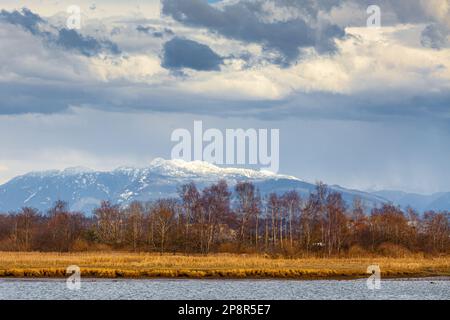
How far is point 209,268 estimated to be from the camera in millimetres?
75625

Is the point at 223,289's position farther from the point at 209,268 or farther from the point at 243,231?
the point at 243,231

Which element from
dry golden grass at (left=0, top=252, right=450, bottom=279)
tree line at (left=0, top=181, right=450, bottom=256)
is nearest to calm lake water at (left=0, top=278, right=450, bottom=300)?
dry golden grass at (left=0, top=252, right=450, bottom=279)

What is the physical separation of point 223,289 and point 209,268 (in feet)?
50.1

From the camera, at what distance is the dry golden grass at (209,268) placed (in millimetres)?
70438

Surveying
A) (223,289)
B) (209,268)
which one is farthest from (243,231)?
(223,289)

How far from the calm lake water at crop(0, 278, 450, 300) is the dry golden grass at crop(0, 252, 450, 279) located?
375 centimetres

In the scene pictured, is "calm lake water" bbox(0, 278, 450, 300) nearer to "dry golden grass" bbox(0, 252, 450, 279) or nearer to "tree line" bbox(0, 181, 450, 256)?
"dry golden grass" bbox(0, 252, 450, 279)

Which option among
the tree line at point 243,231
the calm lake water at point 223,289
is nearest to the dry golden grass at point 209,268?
the calm lake water at point 223,289

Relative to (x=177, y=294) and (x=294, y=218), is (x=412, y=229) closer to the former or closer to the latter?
(x=294, y=218)

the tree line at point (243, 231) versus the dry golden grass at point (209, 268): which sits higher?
the tree line at point (243, 231)

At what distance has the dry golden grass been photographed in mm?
70438

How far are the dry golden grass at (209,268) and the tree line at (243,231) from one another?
1689 cm

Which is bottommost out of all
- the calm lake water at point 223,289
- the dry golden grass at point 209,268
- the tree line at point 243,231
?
the calm lake water at point 223,289

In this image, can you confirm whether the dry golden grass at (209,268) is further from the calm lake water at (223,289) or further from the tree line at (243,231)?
the tree line at (243,231)
